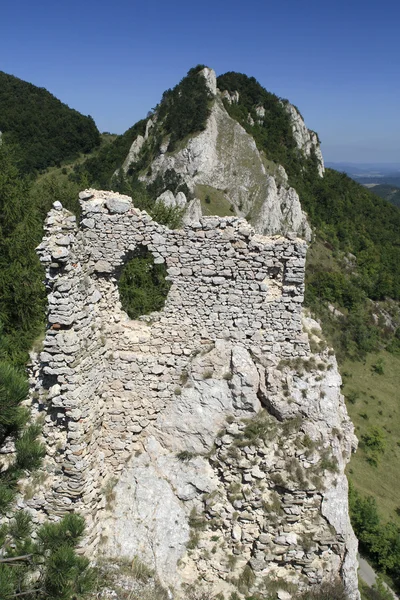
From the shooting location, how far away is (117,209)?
8.62m

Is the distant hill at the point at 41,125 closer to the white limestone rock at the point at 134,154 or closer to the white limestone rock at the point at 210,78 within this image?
the white limestone rock at the point at 134,154

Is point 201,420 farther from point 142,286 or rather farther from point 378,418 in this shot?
point 378,418

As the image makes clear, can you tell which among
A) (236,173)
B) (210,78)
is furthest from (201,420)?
(210,78)

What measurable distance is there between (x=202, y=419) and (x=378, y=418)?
1495 inches

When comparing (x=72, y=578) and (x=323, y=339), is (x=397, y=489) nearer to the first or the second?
(x=323, y=339)

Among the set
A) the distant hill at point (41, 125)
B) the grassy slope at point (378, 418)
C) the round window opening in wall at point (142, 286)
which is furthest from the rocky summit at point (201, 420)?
the distant hill at point (41, 125)

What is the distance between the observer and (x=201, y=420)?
30.1ft

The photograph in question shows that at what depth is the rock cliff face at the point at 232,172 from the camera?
2501 inches

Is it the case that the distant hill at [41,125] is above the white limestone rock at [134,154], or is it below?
above

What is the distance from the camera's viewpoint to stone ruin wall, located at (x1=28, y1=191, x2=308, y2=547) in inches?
322

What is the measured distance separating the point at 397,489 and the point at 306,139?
79.1 meters

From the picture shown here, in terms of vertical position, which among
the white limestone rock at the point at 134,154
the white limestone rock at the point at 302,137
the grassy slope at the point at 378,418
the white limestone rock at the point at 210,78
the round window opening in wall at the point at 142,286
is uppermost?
the white limestone rock at the point at 210,78

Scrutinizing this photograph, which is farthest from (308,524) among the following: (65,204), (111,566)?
(65,204)

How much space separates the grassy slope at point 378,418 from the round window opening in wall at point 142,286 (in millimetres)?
21971
